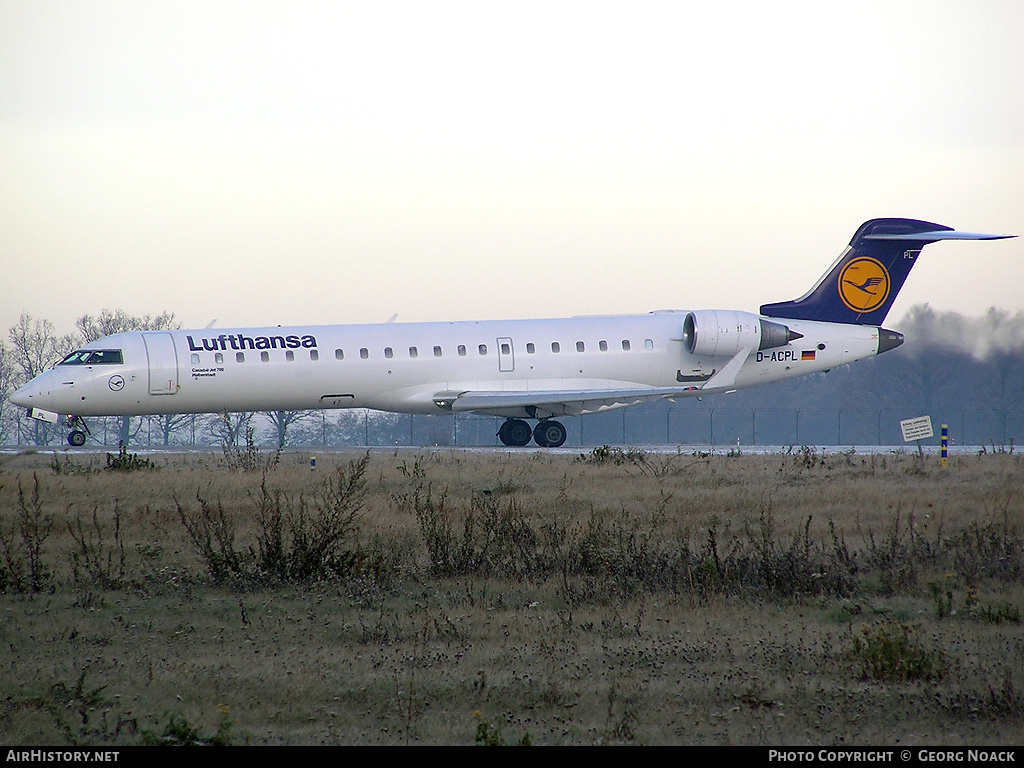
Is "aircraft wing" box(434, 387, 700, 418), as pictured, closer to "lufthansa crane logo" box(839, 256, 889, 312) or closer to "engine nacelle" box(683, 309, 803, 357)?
"engine nacelle" box(683, 309, 803, 357)

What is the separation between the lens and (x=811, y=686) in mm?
Answer: 6781

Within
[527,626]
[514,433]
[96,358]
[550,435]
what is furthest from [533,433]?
[527,626]

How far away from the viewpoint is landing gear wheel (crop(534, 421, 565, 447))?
28.1 meters

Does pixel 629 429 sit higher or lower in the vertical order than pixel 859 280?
lower

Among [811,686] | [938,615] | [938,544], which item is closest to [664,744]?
[811,686]

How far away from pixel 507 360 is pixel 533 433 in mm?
2584

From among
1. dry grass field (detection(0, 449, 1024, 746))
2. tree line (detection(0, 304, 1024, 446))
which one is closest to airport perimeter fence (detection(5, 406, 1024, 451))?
tree line (detection(0, 304, 1024, 446))

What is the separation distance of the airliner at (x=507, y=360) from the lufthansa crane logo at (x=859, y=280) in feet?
0.11

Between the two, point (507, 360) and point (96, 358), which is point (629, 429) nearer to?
point (507, 360)

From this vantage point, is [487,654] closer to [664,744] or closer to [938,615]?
[664,744]

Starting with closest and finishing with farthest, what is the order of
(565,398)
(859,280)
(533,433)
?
(565,398), (533,433), (859,280)

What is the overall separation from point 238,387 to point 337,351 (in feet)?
8.38

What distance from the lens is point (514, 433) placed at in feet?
94.1
